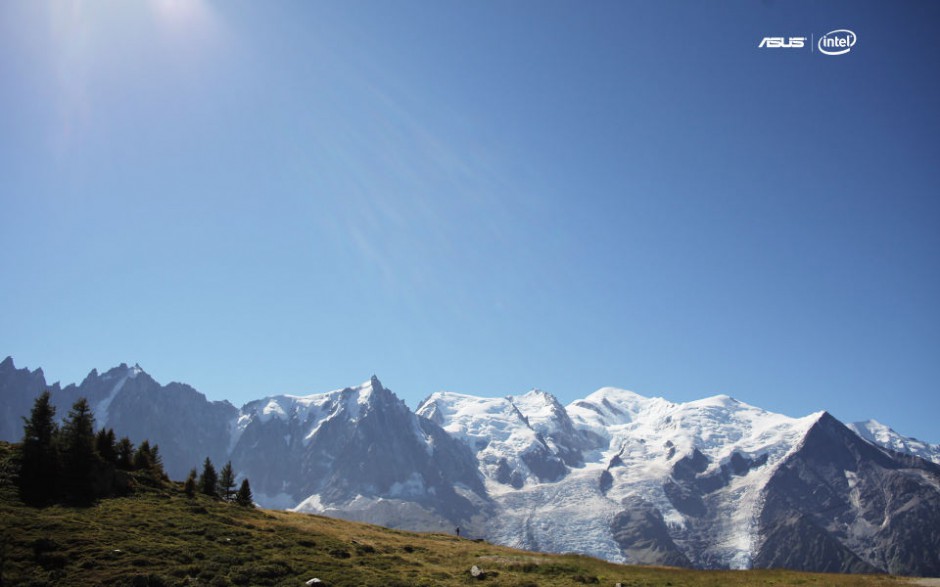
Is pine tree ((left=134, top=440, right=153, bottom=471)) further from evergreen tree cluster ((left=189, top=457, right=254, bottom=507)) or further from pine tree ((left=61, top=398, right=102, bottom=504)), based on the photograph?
pine tree ((left=61, top=398, right=102, bottom=504))

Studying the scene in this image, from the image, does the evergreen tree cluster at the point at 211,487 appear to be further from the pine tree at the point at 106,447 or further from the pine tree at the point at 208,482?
the pine tree at the point at 106,447

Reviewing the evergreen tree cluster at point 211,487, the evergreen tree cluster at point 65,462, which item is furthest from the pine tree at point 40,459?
the evergreen tree cluster at point 211,487

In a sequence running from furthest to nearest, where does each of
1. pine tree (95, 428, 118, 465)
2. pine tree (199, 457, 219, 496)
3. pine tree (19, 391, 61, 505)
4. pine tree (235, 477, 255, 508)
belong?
1. pine tree (199, 457, 219, 496)
2. pine tree (235, 477, 255, 508)
3. pine tree (95, 428, 118, 465)
4. pine tree (19, 391, 61, 505)

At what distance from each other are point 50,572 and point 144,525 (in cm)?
1180

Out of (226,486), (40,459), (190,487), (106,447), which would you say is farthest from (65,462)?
(226,486)

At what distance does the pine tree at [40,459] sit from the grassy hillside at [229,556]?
1298 millimetres

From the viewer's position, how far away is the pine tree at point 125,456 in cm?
6297

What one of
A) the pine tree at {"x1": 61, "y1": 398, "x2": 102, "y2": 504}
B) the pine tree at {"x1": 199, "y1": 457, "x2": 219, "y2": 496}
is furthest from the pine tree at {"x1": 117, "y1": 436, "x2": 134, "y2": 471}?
the pine tree at {"x1": 199, "y1": 457, "x2": 219, "y2": 496}

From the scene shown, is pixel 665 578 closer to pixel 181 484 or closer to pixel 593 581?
pixel 593 581

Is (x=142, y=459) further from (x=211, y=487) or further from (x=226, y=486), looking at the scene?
(x=226, y=486)

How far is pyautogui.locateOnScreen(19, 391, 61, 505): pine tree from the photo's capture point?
163 feet

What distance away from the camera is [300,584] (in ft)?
140

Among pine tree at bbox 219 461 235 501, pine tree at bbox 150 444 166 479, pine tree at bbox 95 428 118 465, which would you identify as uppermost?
pine tree at bbox 95 428 118 465

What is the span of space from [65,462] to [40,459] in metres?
2.02
